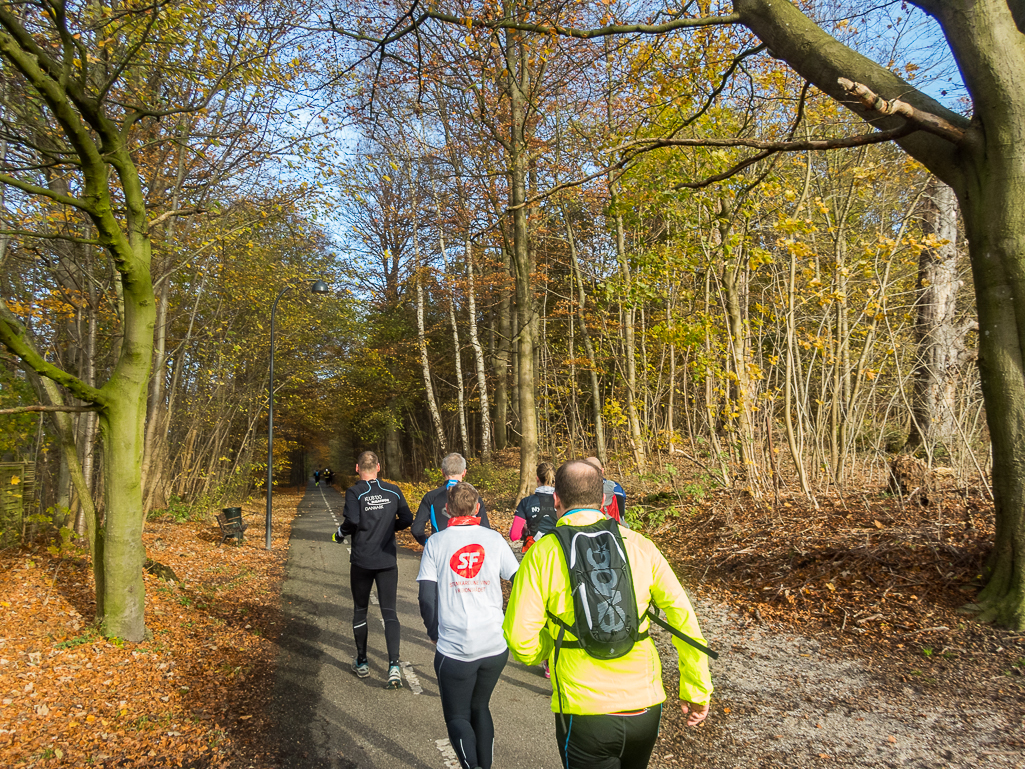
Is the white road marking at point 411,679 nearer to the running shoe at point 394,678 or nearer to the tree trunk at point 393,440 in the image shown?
the running shoe at point 394,678

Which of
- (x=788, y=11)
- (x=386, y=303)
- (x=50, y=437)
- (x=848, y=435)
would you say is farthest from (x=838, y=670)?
(x=386, y=303)

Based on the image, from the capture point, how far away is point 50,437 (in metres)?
10.2

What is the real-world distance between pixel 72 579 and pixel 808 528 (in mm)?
9285

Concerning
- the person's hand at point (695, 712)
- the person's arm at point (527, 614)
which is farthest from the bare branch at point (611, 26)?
the person's hand at point (695, 712)

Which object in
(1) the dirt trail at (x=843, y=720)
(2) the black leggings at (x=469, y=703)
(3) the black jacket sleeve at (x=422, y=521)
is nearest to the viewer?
(2) the black leggings at (x=469, y=703)

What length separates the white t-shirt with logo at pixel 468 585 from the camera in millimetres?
3283

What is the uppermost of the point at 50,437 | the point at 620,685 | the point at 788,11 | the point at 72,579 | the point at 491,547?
the point at 788,11

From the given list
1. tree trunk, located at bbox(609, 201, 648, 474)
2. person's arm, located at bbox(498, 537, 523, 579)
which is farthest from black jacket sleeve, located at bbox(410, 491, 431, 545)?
tree trunk, located at bbox(609, 201, 648, 474)

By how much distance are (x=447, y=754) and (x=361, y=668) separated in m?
1.74

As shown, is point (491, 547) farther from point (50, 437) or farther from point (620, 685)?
point (50, 437)

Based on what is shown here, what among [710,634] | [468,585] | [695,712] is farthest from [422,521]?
[710,634]

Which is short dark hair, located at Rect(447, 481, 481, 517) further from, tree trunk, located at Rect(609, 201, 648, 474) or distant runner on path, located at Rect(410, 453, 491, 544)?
tree trunk, located at Rect(609, 201, 648, 474)

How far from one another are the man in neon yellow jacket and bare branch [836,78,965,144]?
3705mm

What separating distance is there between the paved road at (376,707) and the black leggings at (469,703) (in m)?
0.61
